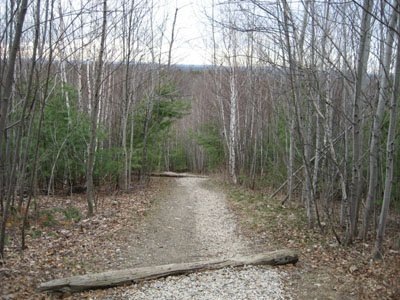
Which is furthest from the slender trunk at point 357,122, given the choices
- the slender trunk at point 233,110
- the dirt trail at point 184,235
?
the slender trunk at point 233,110

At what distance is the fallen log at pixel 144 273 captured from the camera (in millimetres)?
3766

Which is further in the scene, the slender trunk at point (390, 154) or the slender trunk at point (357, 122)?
the slender trunk at point (357, 122)

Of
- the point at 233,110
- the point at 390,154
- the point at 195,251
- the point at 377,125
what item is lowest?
the point at 195,251

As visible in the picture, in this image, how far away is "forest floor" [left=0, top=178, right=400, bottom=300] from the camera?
12.9 ft

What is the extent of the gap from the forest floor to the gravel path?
0.02 m

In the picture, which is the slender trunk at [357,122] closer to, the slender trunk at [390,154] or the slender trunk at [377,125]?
the slender trunk at [377,125]

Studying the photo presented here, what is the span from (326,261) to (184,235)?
2.84 m

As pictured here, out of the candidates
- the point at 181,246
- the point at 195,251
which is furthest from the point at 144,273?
the point at 181,246

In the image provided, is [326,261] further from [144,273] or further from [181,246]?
[144,273]

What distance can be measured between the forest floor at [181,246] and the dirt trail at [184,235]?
17mm

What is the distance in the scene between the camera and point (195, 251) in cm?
554

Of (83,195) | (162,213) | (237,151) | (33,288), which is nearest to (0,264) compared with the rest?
(33,288)

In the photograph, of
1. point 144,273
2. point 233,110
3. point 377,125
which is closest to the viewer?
point 144,273

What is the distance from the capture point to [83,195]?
10883 mm
